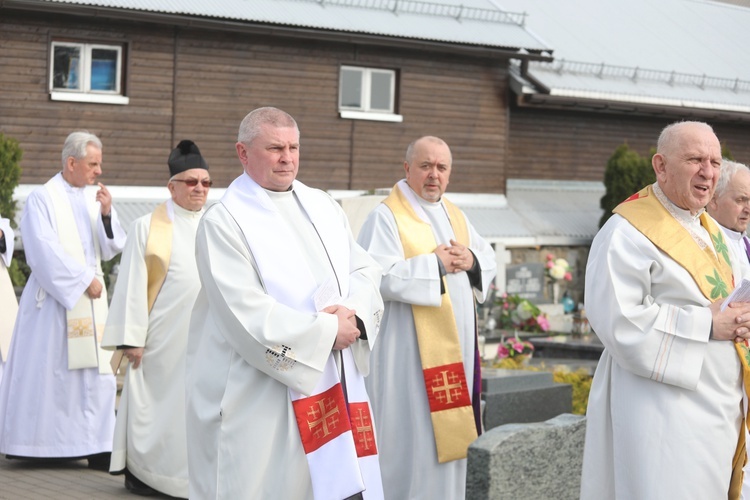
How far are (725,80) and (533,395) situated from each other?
14.8m

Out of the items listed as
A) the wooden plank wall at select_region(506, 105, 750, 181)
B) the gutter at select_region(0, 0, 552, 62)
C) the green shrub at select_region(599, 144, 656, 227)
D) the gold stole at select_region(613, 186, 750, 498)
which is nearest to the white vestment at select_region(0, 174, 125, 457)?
the gold stole at select_region(613, 186, 750, 498)

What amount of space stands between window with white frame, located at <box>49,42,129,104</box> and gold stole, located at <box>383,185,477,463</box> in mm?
8867

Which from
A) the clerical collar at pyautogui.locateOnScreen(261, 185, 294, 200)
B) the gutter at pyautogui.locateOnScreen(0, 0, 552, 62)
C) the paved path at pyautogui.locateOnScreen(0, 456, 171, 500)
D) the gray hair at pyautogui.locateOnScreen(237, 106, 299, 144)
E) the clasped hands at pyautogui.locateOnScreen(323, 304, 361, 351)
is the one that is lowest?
the paved path at pyautogui.locateOnScreen(0, 456, 171, 500)

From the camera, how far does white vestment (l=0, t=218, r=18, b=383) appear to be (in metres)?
9.38

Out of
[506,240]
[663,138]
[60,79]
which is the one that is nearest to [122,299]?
[663,138]

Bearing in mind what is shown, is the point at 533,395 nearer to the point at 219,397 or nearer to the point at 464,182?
the point at 219,397

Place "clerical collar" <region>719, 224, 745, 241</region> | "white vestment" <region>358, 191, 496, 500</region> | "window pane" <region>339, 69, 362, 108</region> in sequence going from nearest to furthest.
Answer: "clerical collar" <region>719, 224, 745, 241</region> → "white vestment" <region>358, 191, 496, 500</region> → "window pane" <region>339, 69, 362, 108</region>

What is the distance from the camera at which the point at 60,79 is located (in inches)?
607

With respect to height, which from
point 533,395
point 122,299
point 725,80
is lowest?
point 533,395

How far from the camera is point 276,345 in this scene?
16.9 ft

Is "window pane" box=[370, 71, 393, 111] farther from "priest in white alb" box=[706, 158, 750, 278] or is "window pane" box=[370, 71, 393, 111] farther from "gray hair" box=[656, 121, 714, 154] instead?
"gray hair" box=[656, 121, 714, 154]

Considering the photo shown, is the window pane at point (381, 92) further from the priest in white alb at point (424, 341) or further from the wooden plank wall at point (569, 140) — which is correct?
the priest in white alb at point (424, 341)

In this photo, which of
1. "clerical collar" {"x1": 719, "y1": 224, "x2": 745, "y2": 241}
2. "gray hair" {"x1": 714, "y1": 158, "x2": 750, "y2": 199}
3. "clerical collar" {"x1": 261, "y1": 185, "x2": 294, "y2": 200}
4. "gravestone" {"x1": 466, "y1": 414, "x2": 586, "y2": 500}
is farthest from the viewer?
"gray hair" {"x1": 714, "y1": 158, "x2": 750, "y2": 199}

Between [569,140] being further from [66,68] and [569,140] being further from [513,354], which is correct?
[513,354]
